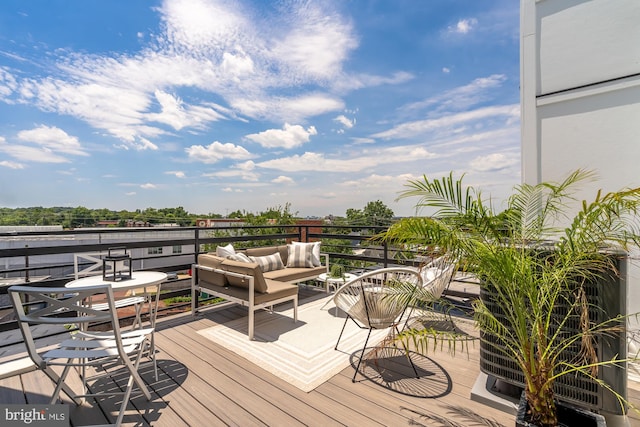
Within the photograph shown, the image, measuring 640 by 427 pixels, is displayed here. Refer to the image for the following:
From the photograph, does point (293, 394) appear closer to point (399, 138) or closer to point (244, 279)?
point (244, 279)

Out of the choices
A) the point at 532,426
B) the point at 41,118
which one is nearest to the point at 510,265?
the point at 532,426

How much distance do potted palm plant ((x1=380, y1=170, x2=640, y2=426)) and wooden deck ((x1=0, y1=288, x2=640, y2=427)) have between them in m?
0.57

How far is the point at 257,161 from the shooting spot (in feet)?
35.8

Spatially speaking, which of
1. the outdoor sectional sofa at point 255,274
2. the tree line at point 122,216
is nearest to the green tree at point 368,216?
the tree line at point 122,216

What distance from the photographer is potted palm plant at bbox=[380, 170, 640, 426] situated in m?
1.56

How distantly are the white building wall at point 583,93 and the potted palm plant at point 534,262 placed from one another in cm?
125

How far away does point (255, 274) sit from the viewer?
10.7 feet

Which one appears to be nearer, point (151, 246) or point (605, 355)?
point (605, 355)

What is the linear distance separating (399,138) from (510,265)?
246 inches

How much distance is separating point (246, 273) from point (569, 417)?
Answer: 287 centimetres

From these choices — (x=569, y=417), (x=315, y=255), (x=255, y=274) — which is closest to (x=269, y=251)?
(x=315, y=255)

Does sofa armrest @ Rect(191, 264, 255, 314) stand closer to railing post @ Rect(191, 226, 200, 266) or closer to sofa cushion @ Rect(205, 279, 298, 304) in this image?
sofa cushion @ Rect(205, 279, 298, 304)

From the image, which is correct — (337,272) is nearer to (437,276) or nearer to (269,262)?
(269,262)

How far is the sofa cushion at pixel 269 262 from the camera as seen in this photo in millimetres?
4602
